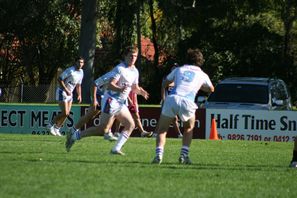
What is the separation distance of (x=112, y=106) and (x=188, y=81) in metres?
2.25

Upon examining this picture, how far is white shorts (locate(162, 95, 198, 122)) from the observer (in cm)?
1358

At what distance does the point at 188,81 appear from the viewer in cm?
1372

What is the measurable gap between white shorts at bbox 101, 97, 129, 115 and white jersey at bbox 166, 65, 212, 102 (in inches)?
77.7

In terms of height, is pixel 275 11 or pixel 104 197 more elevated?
pixel 275 11

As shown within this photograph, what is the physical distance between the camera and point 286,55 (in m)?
41.5

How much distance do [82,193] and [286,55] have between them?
32738 millimetres

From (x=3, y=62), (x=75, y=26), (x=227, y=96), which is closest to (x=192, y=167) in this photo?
(x=227, y=96)

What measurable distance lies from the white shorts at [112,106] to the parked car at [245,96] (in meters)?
11.7

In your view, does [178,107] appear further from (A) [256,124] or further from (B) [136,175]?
(A) [256,124]

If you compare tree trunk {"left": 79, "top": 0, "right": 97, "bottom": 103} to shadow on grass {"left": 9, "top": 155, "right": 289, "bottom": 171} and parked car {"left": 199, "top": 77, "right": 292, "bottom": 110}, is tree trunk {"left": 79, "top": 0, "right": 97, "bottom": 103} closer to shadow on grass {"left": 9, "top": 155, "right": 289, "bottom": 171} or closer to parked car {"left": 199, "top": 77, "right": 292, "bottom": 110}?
parked car {"left": 199, "top": 77, "right": 292, "bottom": 110}

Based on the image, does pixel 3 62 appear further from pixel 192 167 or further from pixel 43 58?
pixel 192 167

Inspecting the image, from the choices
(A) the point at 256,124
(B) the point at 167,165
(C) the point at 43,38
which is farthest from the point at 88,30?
(B) the point at 167,165

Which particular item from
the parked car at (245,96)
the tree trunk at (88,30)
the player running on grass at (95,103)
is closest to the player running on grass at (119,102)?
the player running on grass at (95,103)

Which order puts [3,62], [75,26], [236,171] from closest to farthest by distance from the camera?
1. [236,171]
2. [75,26]
3. [3,62]
